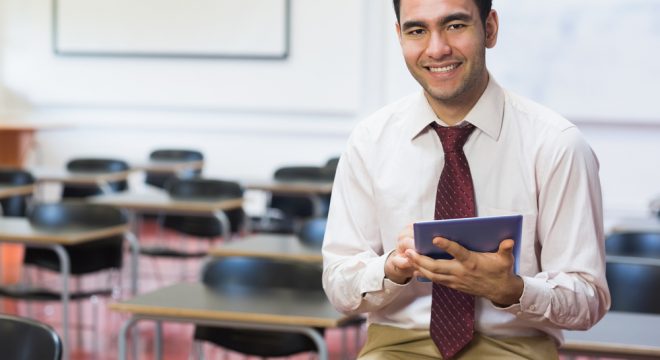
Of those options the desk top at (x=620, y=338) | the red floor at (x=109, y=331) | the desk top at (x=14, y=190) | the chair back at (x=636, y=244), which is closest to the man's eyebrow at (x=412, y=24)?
the desk top at (x=620, y=338)

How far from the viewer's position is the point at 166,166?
7879 millimetres

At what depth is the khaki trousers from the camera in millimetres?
2143

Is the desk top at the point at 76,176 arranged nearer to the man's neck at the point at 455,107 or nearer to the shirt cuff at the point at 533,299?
the man's neck at the point at 455,107

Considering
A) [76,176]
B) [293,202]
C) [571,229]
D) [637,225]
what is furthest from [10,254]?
[571,229]

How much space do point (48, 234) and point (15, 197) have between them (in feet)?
6.90

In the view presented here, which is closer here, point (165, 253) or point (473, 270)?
point (473, 270)

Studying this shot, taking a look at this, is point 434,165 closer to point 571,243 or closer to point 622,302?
point 571,243

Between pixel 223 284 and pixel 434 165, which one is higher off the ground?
pixel 434 165

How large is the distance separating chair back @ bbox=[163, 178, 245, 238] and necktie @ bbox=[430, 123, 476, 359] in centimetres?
402

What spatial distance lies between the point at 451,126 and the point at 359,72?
6.97 meters

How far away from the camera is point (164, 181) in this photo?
27.0 ft

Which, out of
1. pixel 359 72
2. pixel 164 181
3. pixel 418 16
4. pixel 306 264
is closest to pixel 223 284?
pixel 306 264

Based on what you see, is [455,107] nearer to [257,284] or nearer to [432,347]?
[432,347]

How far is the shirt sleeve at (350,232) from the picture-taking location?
221cm
